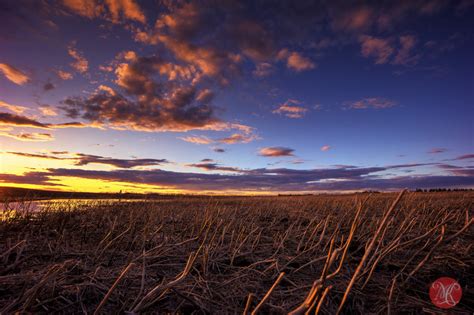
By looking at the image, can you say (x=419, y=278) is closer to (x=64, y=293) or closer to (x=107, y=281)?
(x=107, y=281)

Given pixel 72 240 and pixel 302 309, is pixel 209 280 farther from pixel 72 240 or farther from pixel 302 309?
pixel 72 240

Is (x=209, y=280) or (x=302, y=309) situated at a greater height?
(x=302, y=309)

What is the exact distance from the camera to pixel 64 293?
254 centimetres

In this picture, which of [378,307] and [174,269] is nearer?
[378,307]

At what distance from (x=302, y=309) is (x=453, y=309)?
2033 millimetres

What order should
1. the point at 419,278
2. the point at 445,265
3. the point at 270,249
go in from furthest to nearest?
the point at 270,249, the point at 445,265, the point at 419,278

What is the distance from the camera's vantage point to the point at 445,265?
352 centimetres

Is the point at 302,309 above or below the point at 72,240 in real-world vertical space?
above

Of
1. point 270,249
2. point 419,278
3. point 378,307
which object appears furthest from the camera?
point 270,249

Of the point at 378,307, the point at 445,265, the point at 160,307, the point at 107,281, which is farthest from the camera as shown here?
the point at 445,265

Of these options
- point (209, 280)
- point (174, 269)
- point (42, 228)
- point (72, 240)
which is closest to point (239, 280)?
point (209, 280)

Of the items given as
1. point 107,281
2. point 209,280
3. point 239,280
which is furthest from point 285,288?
point 107,281

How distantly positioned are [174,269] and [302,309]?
2536 millimetres

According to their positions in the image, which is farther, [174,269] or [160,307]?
[174,269]
